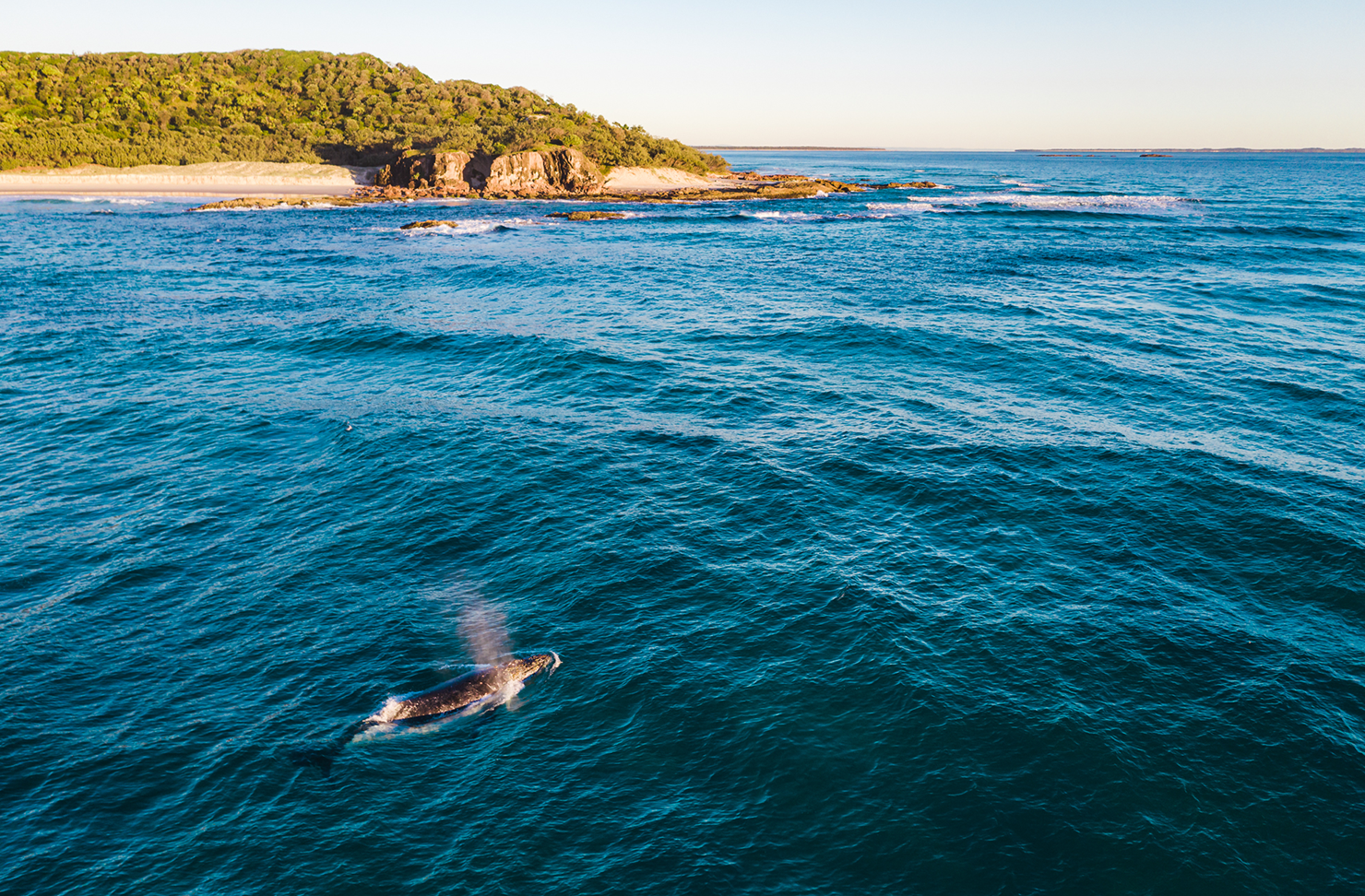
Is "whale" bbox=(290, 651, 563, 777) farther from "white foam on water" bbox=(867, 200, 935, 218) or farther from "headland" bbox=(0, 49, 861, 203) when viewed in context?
"headland" bbox=(0, 49, 861, 203)

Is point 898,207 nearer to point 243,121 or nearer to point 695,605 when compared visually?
point 695,605

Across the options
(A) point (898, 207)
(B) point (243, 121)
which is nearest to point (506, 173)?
(A) point (898, 207)

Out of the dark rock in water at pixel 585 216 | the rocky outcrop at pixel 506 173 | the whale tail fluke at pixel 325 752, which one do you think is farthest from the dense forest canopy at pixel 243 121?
the whale tail fluke at pixel 325 752

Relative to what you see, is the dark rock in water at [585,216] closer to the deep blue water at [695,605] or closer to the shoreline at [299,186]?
the shoreline at [299,186]

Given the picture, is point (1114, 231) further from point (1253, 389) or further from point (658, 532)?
point (658, 532)

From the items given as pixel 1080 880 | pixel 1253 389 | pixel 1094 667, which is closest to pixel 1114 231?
pixel 1253 389
